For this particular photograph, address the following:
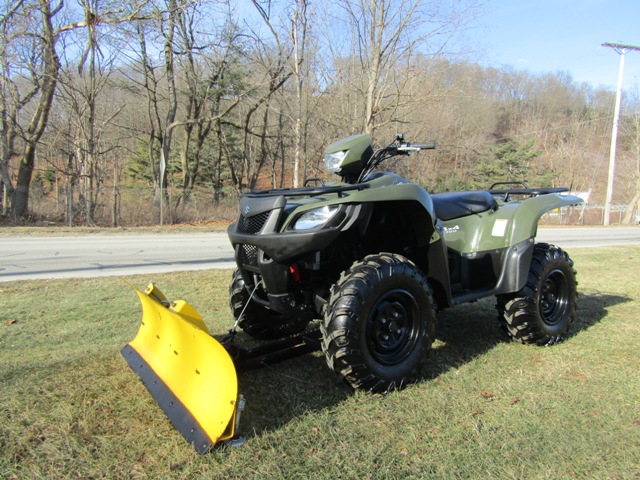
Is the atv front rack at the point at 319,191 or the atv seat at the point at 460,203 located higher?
the atv front rack at the point at 319,191

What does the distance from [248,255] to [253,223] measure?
24 centimetres

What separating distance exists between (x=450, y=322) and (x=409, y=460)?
2.99 metres

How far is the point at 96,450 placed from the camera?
8.50ft

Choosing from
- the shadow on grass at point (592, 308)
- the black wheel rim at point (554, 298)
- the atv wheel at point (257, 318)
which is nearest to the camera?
the atv wheel at point (257, 318)

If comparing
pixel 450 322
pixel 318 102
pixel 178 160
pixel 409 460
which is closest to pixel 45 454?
pixel 409 460

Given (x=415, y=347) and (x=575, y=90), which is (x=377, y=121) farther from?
(x=575, y=90)

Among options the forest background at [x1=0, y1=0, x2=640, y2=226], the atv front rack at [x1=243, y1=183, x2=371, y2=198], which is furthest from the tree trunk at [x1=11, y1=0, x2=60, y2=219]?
the atv front rack at [x1=243, y1=183, x2=371, y2=198]

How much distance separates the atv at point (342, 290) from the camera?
9.53ft

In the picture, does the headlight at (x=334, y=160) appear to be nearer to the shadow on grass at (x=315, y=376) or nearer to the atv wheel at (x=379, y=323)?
the atv wheel at (x=379, y=323)

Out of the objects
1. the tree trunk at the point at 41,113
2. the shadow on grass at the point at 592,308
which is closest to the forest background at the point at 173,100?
the tree trunk at the point at 41,113

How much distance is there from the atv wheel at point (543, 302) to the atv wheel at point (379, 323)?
1.31 m

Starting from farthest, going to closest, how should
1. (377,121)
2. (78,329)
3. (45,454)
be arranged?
(377,121) < (78,329) < (45,454)

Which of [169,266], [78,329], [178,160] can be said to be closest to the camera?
[78,329]

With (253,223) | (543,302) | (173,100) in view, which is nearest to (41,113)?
(173,100)
